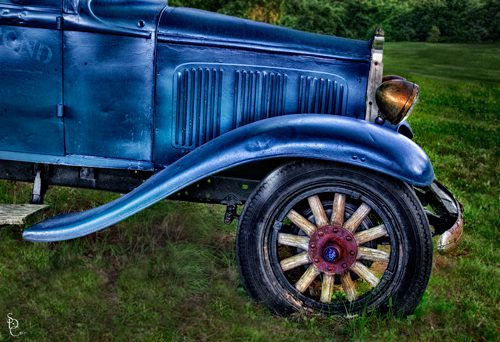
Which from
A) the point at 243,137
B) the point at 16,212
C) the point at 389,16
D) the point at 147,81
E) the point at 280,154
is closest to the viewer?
the point at 280,154

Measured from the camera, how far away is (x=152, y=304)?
3650 mm

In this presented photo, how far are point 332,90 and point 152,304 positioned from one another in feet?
5.31

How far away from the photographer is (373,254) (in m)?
3.46

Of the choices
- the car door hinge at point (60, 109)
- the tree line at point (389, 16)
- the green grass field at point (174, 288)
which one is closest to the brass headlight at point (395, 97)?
the green grass field at point (174, 288)

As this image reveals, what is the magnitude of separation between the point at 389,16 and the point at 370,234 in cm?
2767

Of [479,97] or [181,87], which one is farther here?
[479,97]

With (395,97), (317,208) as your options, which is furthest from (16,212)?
(395,97)

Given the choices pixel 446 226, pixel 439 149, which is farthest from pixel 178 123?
pixel 439 149

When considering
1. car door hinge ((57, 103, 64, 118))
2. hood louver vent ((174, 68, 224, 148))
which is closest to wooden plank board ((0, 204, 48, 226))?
car door hinge ((57, 103, 64, 118))

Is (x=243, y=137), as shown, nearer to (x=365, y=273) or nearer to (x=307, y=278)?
(x=307, y=278)

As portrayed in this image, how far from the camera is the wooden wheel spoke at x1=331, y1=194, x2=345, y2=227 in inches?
135

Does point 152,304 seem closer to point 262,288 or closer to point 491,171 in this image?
point 262,288

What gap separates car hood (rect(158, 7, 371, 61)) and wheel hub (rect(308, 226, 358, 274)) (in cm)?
104

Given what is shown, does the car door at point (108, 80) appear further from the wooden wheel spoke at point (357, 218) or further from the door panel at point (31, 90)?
the wooden wheel spoke at point (357, 218)
